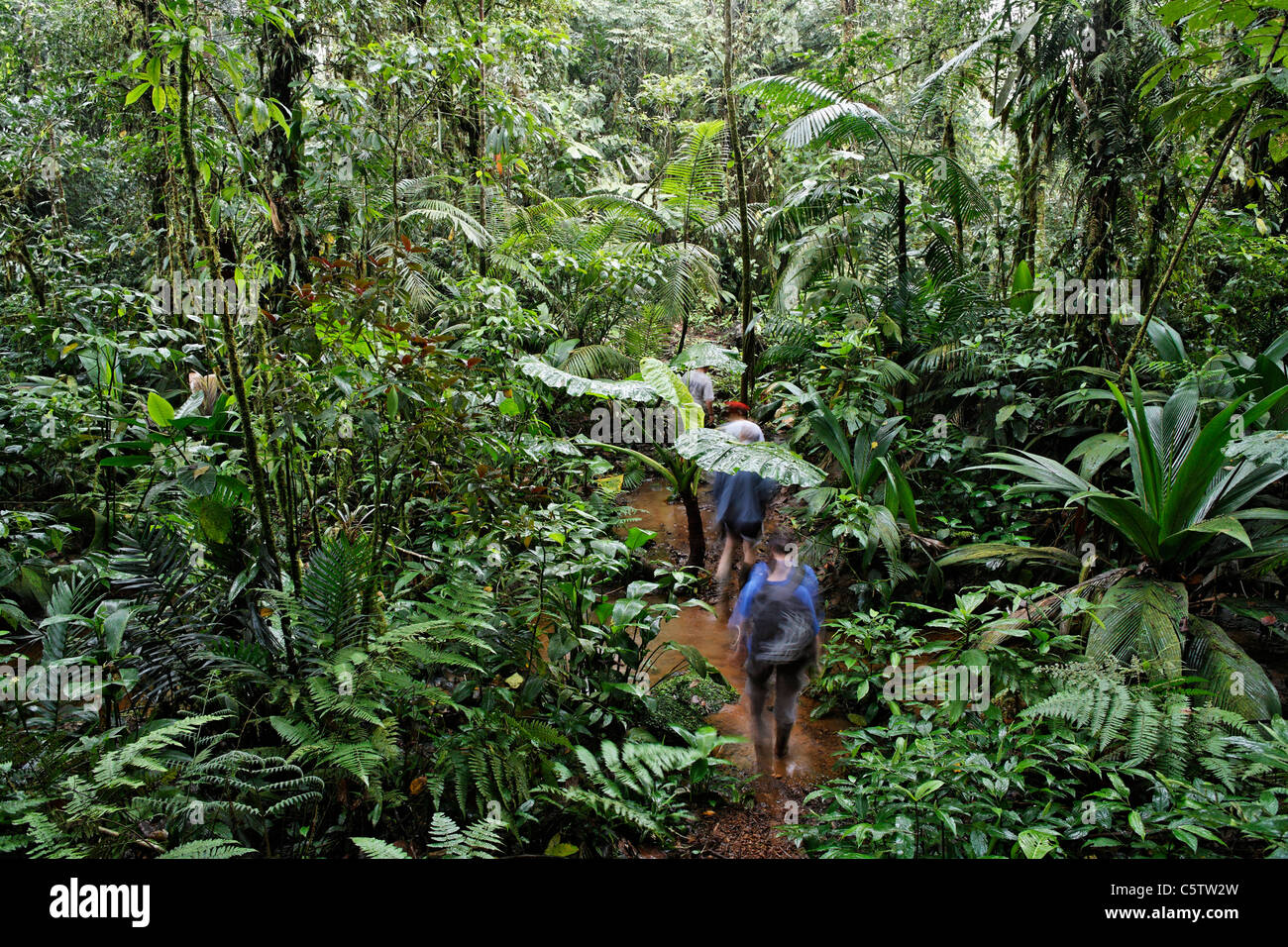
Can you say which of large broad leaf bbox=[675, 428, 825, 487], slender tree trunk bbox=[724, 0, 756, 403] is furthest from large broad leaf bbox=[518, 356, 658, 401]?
slender tree trunk bbox=[724, 0, 756, 403]

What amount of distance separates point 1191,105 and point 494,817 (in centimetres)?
415

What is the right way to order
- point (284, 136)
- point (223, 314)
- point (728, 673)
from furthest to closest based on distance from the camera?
1. point (284, 136)
2. point (728, 673)
3. point (223, 314)

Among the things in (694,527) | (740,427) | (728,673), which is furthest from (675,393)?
(728,673)

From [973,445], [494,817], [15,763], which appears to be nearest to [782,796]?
[494,817]

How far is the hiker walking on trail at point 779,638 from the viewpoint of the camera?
3.22 metres

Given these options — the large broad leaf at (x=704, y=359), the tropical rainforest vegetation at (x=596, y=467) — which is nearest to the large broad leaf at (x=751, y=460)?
the tropical rainforest vegetation at (x=596, y=467)

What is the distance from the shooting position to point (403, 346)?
10.0 ft

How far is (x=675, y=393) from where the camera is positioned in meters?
5.14

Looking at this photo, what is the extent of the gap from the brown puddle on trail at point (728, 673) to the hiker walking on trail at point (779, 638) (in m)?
0.12

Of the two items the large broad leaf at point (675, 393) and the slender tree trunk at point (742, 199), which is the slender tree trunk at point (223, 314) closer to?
the large broad leaf at point (675, 393)

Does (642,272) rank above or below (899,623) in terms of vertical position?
above

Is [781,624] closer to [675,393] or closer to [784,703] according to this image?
[784,703]

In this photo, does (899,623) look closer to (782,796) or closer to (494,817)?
(782,796)

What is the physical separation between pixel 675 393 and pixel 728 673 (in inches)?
79.9
